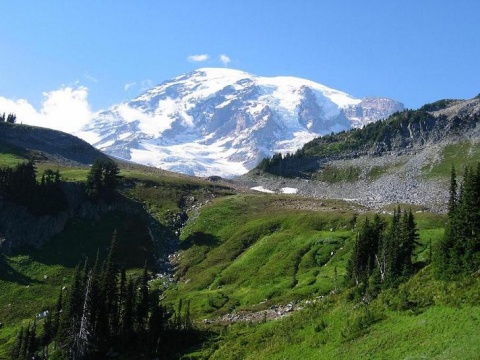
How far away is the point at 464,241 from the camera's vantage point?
56719 millimetres

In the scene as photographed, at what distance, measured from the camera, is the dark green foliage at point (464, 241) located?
173ft

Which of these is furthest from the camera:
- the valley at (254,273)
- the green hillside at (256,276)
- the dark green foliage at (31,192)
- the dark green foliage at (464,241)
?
the dark green foliage at (31,192)

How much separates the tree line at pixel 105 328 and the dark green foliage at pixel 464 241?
3698cm

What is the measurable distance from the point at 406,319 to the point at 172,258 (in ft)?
283

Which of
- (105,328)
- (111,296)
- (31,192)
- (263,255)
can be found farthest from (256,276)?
(31,192)

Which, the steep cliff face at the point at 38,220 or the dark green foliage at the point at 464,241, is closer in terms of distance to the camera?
the dark green foliage at the point at 464,241

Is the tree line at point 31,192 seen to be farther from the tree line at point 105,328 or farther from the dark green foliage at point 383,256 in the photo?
the dark green foliage at point 383,256

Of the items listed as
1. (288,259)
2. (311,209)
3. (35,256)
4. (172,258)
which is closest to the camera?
(288,259)

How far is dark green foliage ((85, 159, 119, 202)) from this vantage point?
144 metres

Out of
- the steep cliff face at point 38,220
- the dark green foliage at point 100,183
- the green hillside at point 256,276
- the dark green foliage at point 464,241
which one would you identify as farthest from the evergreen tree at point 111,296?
the dark green foliage at point 100,183

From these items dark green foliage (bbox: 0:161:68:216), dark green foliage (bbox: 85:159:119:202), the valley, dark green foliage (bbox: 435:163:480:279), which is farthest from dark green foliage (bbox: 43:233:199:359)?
dark green foliage (bbox: 85:159:119:202)

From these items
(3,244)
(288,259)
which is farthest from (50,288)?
(288,259)

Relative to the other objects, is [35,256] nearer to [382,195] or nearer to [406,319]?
[406,319]

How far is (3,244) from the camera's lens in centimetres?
11906
